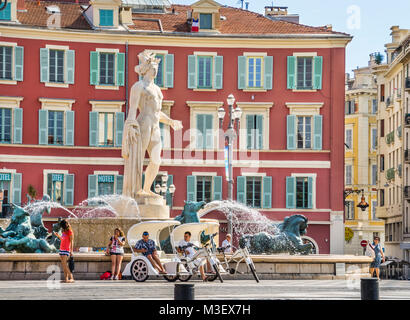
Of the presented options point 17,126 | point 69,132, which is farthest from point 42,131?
point 69,132

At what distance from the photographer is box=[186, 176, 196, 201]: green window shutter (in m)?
55.9

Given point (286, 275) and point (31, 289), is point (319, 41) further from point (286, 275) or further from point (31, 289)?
point (31, 289)

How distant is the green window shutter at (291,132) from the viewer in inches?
2226

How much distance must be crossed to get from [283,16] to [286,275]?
4067cm

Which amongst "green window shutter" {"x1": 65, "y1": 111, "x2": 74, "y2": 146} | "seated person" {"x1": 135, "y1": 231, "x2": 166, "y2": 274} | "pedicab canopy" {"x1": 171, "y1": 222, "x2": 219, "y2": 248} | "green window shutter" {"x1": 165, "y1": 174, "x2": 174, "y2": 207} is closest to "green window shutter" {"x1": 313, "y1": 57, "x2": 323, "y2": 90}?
"green window shutter" {"x1": 165, "y1": 174, "x2": 174, "y2": 207}

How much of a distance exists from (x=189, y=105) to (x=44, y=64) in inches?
303

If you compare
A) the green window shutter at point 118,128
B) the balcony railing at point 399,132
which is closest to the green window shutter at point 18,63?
the green window shutter at point 118,128

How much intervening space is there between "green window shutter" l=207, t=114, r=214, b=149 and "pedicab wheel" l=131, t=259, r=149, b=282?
3087 centimetres

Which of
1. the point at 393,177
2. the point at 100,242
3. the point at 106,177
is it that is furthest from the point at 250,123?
the point at 100,242

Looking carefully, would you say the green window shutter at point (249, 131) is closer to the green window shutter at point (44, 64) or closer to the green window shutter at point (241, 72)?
the green window shutter at point (241, 72)

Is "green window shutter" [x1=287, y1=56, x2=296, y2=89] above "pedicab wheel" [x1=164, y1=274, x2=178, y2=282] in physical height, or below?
above

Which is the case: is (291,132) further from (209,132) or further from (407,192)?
(407,192)

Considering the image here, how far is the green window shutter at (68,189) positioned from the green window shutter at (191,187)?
584 centimetres

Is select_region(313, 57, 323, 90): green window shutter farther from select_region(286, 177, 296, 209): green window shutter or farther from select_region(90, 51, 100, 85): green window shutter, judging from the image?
select_region(90, 51, 100, 85): green window shutter
